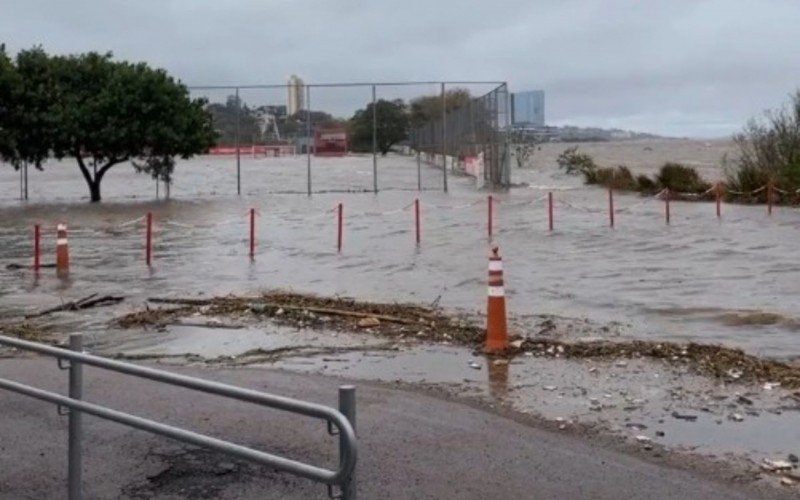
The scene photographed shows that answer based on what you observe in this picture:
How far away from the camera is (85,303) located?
14906 mm

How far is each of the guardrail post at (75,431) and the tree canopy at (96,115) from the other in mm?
34695

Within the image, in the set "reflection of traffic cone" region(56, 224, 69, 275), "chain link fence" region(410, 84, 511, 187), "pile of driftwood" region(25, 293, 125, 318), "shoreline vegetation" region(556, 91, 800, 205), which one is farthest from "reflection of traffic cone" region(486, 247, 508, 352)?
"chain link fence" region(410, 84, 511, 187)

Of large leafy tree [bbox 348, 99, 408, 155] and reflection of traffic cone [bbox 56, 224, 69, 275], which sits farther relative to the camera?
large leafy tree [bbox 348, 99, 408, 155]

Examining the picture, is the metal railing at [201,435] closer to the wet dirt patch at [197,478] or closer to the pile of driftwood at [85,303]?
the wet dirt patch at [197,478]

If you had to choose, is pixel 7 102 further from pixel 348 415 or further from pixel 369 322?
pixel 348 415

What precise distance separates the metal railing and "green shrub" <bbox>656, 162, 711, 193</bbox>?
36412 millimetres

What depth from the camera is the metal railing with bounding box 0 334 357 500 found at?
378 cm

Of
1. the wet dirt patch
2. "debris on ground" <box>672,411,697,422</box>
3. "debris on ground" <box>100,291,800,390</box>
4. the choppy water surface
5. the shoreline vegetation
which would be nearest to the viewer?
the wet dirt patch

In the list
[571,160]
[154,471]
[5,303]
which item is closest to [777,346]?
[154,471]

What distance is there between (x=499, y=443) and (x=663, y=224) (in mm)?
20489

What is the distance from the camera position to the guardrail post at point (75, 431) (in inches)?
215

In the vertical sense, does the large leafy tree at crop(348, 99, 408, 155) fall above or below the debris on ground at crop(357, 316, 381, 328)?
above

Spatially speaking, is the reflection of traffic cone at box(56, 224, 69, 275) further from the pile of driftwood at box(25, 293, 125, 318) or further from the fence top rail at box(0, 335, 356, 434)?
the fence top rail at box(0, 335, 356, 434)

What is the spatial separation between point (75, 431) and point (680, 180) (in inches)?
1484
